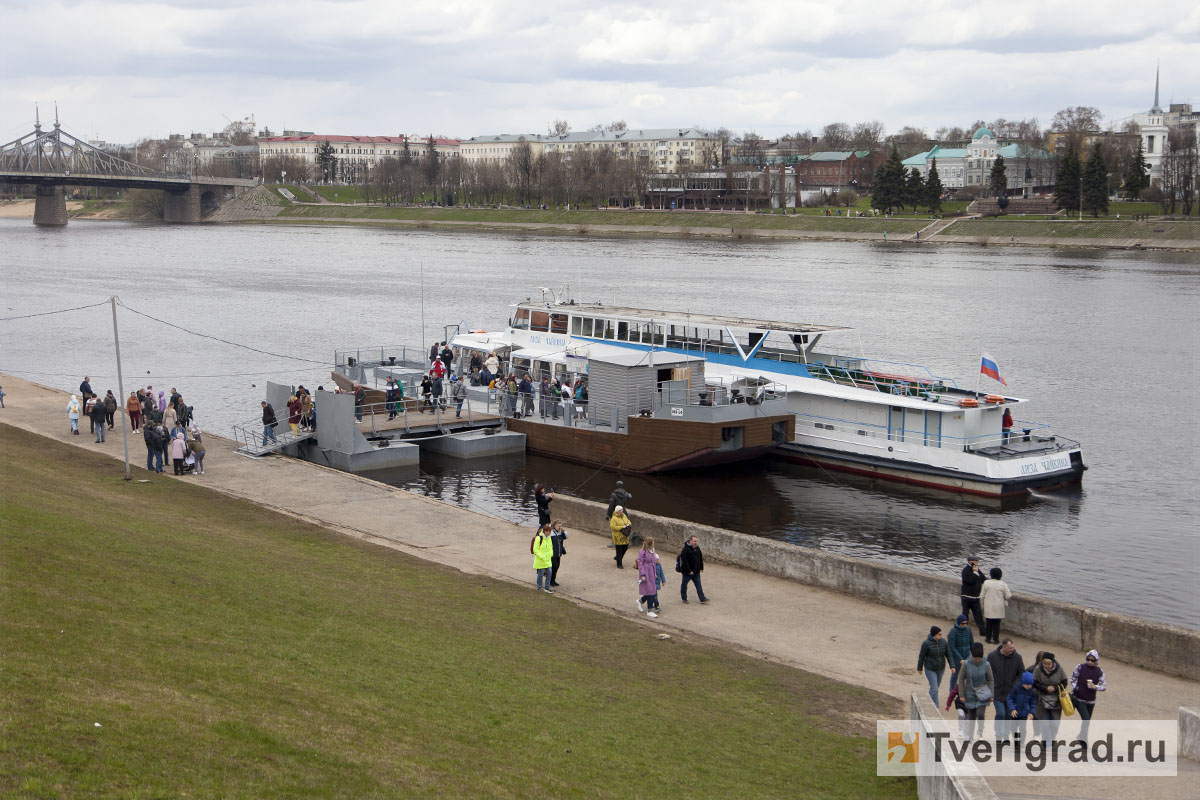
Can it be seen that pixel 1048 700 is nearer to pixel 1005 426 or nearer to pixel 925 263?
pixel 1005 426

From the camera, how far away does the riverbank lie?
408ft

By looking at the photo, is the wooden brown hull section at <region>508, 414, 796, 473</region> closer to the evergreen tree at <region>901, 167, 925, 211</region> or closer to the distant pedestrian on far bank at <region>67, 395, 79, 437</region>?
the distant pedestrian on far bank at <region>67, 395, 79, 437</region>

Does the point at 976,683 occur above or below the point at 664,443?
above

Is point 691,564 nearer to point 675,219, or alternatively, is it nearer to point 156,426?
point 156,426

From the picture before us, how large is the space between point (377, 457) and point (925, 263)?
9164cm

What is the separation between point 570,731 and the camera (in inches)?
495

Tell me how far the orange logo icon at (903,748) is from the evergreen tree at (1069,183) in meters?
142

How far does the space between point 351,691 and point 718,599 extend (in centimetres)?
855

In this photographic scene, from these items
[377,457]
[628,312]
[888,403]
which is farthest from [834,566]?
[628,312]

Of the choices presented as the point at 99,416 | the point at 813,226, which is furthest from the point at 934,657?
the point at 813,226

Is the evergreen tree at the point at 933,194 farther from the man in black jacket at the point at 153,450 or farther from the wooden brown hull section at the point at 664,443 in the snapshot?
the man in black jacket at the point at 153,450

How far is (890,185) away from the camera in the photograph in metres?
154

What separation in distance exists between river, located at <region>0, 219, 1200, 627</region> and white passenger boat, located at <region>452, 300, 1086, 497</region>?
89cm

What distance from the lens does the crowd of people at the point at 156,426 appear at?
28.5 m
